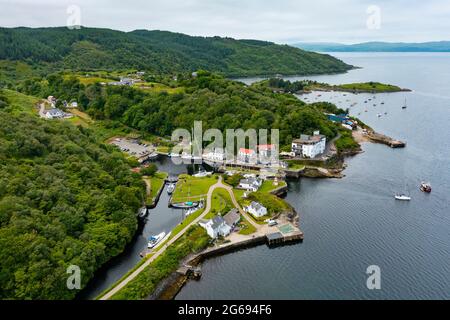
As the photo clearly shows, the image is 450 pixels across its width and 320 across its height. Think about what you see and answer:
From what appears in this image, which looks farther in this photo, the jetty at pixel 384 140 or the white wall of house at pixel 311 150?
the jetty at pixel 384 140

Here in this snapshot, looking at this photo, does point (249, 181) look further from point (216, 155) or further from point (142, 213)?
point (216, 155)

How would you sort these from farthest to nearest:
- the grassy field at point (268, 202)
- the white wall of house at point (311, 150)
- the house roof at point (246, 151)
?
1. the white wall of house at point (311, 150)
2. the house roof at point (246, 151)
3. the grassy field at point (268, 202)

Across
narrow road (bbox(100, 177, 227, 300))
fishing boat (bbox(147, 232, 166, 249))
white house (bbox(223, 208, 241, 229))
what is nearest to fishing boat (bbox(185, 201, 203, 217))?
narrow road (bbox(100, 177, 227, 300))

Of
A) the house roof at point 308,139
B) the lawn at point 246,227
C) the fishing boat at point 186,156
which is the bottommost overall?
the lawn at point 246,227

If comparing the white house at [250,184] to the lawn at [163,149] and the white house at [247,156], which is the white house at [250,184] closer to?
the white house at [247,156]

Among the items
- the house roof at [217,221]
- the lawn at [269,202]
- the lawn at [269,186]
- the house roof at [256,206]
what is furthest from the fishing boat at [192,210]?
the lawn at [269,186]

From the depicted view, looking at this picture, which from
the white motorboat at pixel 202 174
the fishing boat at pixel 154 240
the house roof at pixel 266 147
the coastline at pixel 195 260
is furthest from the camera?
the house roof at pixel 266 147

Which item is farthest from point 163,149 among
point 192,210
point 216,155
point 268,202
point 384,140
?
point 384,140
